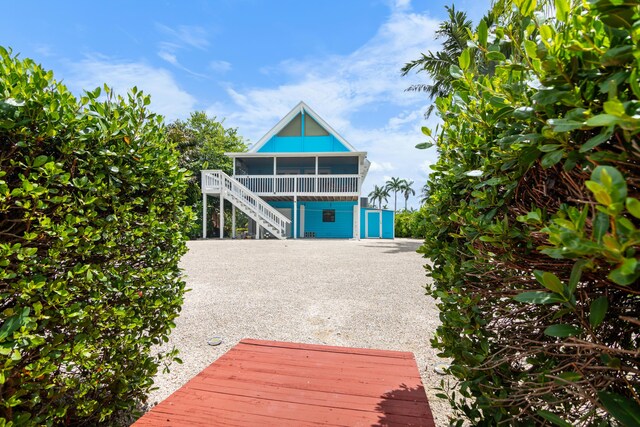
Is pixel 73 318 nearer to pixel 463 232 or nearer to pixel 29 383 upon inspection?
pixel 29 383

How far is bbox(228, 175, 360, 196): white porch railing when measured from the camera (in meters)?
16.7

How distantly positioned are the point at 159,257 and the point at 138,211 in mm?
371

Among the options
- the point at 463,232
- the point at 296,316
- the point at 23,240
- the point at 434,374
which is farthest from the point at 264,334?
the point at 463,232

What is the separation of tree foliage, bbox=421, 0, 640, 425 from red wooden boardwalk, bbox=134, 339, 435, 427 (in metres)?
0.70

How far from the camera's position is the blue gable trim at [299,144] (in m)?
18.9

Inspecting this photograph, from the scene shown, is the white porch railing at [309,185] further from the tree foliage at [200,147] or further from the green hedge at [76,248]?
the green hedge at [76,248]

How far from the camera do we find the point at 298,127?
19.2m

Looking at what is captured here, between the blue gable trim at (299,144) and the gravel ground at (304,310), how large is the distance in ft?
38.0

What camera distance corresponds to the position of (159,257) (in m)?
2.15

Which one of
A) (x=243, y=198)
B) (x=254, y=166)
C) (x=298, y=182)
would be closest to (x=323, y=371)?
(x=243, y=198)

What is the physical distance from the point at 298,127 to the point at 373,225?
33.2 feet

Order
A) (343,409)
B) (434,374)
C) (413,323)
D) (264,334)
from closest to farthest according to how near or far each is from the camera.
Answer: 1. (343,409)
2. (434,374)
3. (264,334)
4. (413,323)

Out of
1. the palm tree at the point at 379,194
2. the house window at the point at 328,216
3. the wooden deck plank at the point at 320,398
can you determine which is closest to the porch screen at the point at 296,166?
the house window at the point at 328,216

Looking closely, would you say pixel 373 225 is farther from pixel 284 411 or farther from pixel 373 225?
pixel 284 411
